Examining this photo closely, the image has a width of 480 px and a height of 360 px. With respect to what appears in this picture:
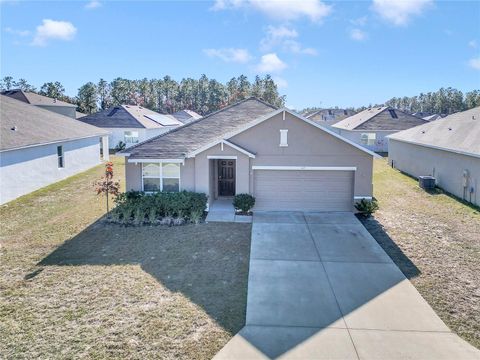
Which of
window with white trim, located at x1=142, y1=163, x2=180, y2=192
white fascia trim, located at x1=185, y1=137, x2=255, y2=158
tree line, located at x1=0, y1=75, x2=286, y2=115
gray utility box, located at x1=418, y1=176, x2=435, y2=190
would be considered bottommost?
gray utility box, located at x1=418, y1=176, x2=435, y2=190

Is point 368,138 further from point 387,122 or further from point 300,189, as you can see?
point 300,189

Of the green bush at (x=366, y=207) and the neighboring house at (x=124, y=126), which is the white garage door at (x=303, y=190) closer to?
the green bush at (x=366, y=207)

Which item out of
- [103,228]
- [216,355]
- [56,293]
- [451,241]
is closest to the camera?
[216,355]

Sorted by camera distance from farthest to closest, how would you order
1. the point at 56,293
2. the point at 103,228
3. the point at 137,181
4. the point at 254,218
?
the point at 137,181
the point at 254,218
the point at 103,228
the point at 56,293

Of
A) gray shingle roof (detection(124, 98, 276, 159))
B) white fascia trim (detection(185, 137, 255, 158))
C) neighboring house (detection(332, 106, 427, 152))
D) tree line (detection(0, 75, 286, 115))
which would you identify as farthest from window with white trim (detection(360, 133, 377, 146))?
tree line (detection(0, 75, 286, 115))

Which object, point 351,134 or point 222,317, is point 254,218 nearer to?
point 222,317

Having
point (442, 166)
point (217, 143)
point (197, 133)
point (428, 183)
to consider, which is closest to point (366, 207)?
point (217, 143)

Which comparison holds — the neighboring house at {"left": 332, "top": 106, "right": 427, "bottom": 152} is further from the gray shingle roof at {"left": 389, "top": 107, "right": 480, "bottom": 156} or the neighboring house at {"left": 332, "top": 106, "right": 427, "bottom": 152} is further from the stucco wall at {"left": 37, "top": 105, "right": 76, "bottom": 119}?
the stucco wall at {"left": 37, "top": 105, "right": 76, "bottom": 119}

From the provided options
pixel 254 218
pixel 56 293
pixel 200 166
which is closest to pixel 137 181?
pixel 200 166
